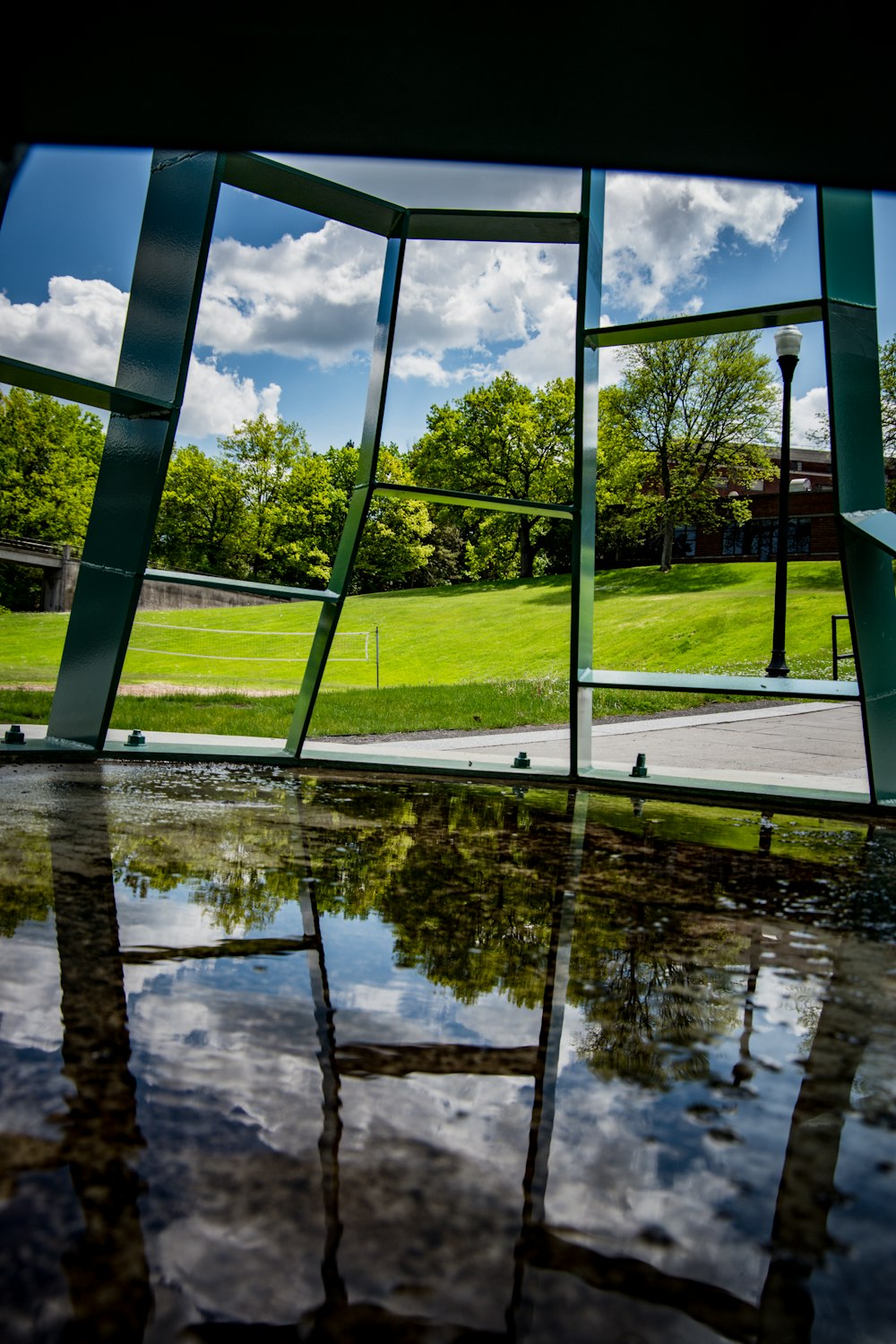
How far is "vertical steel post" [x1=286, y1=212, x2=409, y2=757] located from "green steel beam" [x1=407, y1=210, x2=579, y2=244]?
11 centimetres

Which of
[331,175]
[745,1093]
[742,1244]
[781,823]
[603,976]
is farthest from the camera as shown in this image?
[331,175]

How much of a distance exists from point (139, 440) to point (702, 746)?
577 centimetres

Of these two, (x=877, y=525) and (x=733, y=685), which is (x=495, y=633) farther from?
(x=877, y=525)

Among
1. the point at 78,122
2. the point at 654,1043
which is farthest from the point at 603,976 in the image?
the point at 78,122

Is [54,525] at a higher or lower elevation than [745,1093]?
higher

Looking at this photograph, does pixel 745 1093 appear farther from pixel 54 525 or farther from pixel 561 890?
pixel 54 525

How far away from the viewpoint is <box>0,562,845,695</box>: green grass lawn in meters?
15.6

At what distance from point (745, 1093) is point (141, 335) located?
12.6 ft

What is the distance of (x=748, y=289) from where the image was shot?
19.8m

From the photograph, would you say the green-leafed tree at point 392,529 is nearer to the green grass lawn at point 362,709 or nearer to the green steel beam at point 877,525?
the green grass lawn at point 362,709

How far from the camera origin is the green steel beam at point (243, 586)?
4.09 metres

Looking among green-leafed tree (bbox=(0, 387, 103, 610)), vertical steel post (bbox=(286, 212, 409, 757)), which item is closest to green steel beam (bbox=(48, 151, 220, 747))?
vertical steel post (bbox=(286, 212, 409, 757))

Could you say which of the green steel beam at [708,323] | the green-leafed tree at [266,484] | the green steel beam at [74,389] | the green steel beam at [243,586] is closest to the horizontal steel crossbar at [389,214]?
the green steel beam at [708,323]

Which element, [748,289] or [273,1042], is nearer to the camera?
[273,1042]
